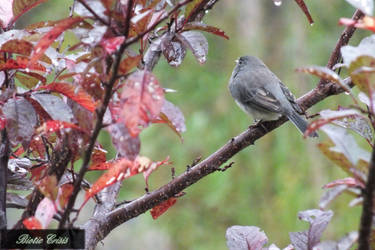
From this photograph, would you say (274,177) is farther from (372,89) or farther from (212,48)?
(372,89)

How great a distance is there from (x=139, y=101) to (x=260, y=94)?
5.87 feet

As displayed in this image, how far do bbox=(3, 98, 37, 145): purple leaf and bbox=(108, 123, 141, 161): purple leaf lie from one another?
0.22 m

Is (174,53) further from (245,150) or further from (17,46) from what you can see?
(245,150)

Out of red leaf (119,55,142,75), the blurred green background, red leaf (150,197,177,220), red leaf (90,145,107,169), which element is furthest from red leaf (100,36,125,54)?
the blurred green background

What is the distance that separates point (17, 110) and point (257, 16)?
456 centimetres

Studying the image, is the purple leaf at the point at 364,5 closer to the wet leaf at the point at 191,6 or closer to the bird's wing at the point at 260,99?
Answer: the wet leaf at the point at 191,6

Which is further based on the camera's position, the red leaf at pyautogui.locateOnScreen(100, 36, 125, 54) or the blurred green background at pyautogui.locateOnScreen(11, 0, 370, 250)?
the blurred green background at pyautogui.locateOnScreen(11, 0, 370, 250)

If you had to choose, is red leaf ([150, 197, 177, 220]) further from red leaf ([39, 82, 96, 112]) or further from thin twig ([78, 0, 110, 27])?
thin twig ([78, 0, 110, 27])

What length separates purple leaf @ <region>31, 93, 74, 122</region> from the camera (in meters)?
0.78

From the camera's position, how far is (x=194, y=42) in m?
0.91

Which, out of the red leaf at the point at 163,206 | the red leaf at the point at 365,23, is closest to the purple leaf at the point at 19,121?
the red leaf at the point at 163,206

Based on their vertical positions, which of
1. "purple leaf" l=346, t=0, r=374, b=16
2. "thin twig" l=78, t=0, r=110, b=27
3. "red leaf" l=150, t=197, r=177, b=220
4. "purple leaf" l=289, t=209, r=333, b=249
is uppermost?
"purple leaf" l=346, t=0, r=374, b=16

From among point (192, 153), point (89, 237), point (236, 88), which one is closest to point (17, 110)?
point (89, 237)

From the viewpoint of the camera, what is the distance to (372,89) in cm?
65
